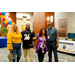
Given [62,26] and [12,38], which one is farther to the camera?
[62,26]

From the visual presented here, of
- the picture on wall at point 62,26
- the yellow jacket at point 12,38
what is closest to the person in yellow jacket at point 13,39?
the yellow jacket at point 12,38

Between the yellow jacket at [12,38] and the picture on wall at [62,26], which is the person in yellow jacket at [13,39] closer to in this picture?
the yellow jacket at [12,38]

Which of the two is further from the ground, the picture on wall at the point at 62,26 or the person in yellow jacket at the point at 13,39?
the picture on wall at the point at 62,26

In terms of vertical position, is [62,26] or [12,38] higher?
[62,26]

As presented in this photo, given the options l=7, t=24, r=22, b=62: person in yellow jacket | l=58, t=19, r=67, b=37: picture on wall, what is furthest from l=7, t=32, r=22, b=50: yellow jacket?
l=58, t=19, r=67, b=37: picture on wall

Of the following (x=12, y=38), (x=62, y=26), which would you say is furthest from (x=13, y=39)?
(x=62, y=26)

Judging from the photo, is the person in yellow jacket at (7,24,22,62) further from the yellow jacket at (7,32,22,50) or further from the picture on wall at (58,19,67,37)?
the picture on wall at (58,19,67,37)

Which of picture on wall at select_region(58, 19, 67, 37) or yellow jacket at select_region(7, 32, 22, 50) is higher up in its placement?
picture on wall at select_region(58, 19, 67, 37)

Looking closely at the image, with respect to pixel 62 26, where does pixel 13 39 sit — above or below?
below

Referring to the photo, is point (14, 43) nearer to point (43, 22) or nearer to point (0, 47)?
point (43, 22)

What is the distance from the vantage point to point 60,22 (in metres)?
6.63

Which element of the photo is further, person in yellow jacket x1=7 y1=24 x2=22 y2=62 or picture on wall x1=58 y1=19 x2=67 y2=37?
picture on wall x1=58 y1=19 x2=67 y2=37

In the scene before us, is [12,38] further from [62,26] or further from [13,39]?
[62,26]

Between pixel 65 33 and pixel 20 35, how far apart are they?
4660 millimetres
